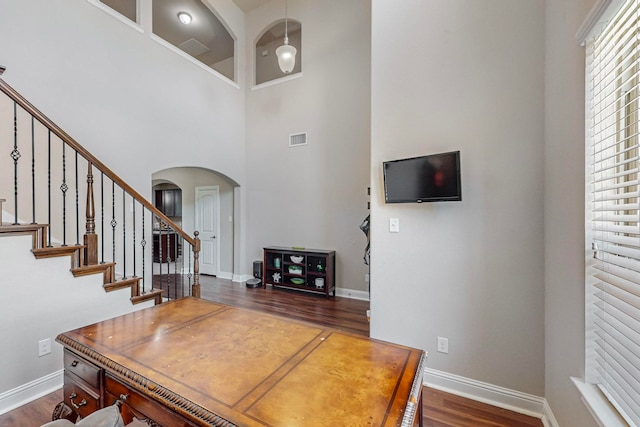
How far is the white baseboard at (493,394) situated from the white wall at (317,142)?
2398mm

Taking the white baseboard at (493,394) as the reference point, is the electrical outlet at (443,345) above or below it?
above

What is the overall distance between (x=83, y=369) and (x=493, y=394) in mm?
2533

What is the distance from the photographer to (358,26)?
4.54 metres

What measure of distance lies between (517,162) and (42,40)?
15.5ft

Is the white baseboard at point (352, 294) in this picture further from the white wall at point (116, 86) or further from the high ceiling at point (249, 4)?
the high ceiling at point (249, 4)

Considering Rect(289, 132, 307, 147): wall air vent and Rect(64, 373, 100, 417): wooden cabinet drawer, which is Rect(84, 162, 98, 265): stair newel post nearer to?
Rect(64, 373, 100, 417): wooden cabinet drawer

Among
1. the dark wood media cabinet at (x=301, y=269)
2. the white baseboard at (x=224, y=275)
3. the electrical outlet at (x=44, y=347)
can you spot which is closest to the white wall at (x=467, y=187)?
the dark wood media cabinet at (x=301, y=269)

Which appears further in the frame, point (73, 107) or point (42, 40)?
point (73, 107)

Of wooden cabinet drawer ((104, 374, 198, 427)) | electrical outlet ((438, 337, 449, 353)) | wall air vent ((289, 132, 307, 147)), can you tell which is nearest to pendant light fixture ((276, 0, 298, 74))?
wall air vent ((289, 132, 307, 147))

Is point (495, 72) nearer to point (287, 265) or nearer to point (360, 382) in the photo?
point (360, 382)

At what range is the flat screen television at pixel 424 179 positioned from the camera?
206 centimetres

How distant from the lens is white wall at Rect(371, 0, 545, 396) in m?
1.92

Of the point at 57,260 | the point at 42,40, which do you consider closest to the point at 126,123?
the point at 42,40

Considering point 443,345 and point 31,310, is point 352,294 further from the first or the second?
point 31,310
